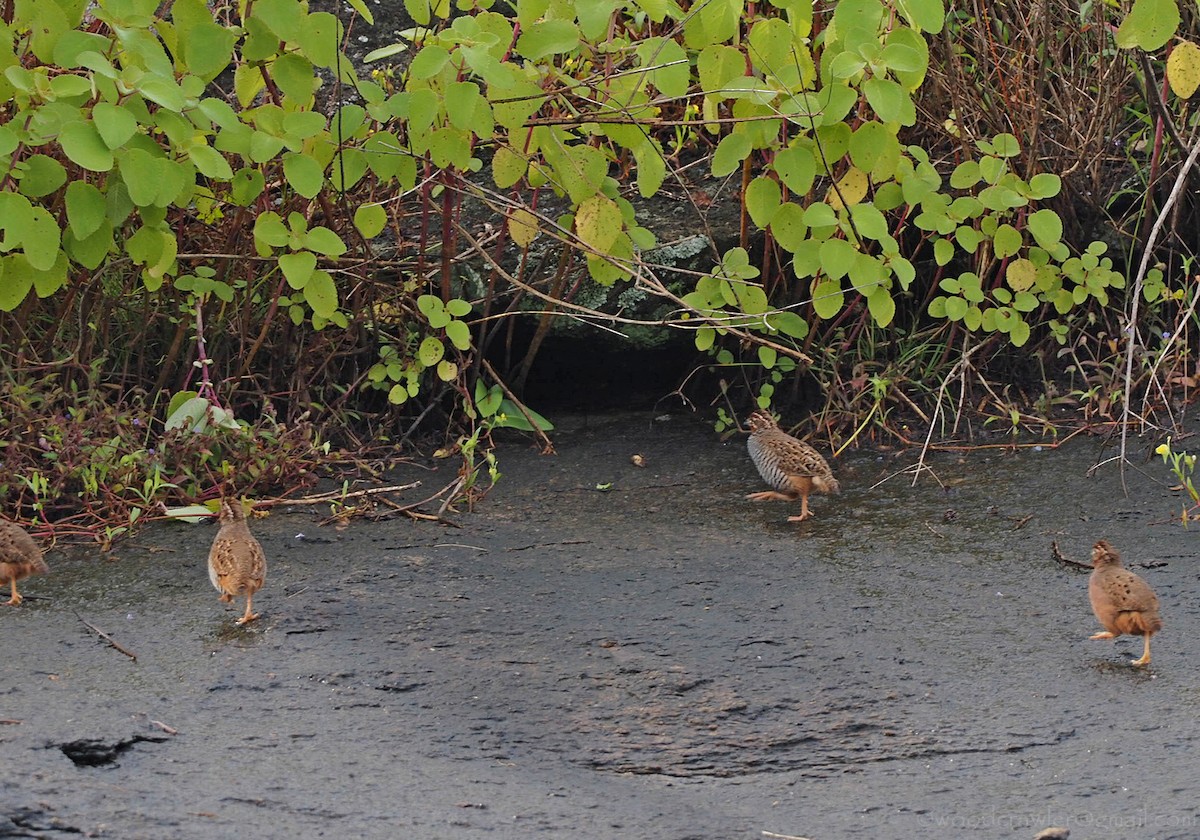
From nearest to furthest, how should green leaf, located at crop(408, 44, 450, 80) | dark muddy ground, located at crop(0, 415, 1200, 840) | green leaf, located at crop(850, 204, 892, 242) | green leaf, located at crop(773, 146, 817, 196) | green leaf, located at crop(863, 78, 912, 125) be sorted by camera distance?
dark muddy ground, located at crop(0, 415, 1200, 840) → green leaf, located at crop(408, 44, 450, 80) → green leaf, located at crop(863, 78, 912, 125) → green leaf, located at crop(773, 146, 817, 196) → green leaf, located at crop(850, 204, 892, 242)

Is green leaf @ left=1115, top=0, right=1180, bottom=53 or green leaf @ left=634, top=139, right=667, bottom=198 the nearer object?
green leaf @ left=1115, top=0, right=1180, bottom=53

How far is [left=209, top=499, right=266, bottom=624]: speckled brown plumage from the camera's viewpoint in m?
4.69

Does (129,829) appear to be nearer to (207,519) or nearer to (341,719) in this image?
(341,719)

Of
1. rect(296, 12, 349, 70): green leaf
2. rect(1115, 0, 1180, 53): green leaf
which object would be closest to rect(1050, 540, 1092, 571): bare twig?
rect(1115, 0, 1180, 53): green leaf

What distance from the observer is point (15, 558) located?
4.85 meters

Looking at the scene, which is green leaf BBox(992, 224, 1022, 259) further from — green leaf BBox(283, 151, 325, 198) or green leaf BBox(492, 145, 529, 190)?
green leaf BBox(283, 151, 325, 198)

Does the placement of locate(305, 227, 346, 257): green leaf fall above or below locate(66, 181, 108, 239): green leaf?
below

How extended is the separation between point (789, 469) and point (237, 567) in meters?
2.38

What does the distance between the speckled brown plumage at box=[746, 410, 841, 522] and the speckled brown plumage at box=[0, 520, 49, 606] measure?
116 inches

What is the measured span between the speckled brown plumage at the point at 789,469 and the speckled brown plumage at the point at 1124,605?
157 centimetres

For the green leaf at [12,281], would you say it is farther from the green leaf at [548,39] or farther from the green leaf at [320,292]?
the green leaf at [548,39]

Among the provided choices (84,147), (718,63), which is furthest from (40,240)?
(718,63)

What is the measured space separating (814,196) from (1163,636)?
9.78 ft

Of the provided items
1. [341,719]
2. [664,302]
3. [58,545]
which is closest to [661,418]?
[664,302]
